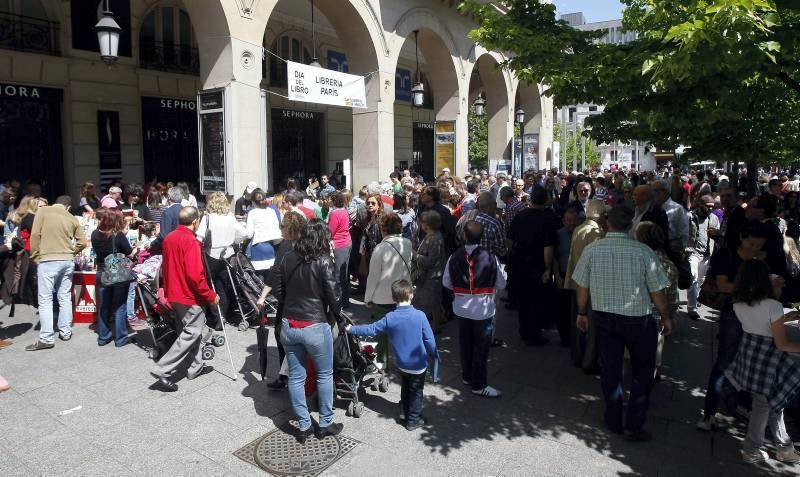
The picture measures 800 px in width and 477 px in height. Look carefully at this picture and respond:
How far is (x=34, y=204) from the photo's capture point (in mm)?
7344

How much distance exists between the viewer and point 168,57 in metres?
14.9

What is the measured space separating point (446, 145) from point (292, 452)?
49.6ft

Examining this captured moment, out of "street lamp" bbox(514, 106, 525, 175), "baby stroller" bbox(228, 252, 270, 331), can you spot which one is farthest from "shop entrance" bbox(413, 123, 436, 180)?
"baby stroller" bbox(228, 252, 270, 331)

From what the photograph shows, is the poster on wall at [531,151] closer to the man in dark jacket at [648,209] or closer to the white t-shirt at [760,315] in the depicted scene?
the man in dark jacket at [648,209]

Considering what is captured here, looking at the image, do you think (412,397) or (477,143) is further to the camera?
(477,143)

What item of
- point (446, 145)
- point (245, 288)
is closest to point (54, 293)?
point (245, 288)

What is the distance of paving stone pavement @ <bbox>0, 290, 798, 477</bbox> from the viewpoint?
13.6ft

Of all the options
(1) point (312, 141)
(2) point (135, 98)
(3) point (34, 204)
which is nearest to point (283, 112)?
(1) point (312, 141)

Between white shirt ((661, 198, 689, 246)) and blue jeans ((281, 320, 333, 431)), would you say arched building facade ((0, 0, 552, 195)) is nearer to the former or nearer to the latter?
white shirt ((661, 198, 689, 246))

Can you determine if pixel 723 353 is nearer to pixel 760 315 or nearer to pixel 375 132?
pixel 760 315

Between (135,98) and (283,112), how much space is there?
17.4 feet

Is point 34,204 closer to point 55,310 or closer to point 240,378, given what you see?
point 55,310

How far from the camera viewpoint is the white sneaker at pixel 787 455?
163 inches

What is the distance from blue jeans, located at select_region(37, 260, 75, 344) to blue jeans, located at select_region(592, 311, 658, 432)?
20.5ft
